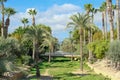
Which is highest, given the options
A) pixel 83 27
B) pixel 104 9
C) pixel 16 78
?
pixel 104 9

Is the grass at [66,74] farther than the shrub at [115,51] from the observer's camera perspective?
No

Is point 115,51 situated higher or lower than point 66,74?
higher

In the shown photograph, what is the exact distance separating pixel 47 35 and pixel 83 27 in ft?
35.8

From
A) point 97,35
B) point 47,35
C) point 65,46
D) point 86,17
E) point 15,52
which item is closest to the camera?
point 47,35

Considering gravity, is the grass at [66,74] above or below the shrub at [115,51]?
below

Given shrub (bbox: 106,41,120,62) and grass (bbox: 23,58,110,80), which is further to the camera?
shrub (bbox: 106,41,120,62)

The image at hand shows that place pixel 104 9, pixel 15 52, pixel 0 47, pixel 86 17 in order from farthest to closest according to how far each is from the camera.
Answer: pixel 104 9, pixel 15 52, pixel 86 17, pixel 0 47

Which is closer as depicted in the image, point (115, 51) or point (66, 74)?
point (115, 51)

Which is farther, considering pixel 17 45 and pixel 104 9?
pixel 104 9

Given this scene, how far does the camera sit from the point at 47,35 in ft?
149

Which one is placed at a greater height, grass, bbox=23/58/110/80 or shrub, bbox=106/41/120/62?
shrub, bbox=106/41/120/62

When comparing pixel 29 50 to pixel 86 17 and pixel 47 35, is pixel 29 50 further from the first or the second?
pixel 47 35

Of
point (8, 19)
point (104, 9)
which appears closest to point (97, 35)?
point (104, 9)

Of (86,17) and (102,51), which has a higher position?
(86,17)
